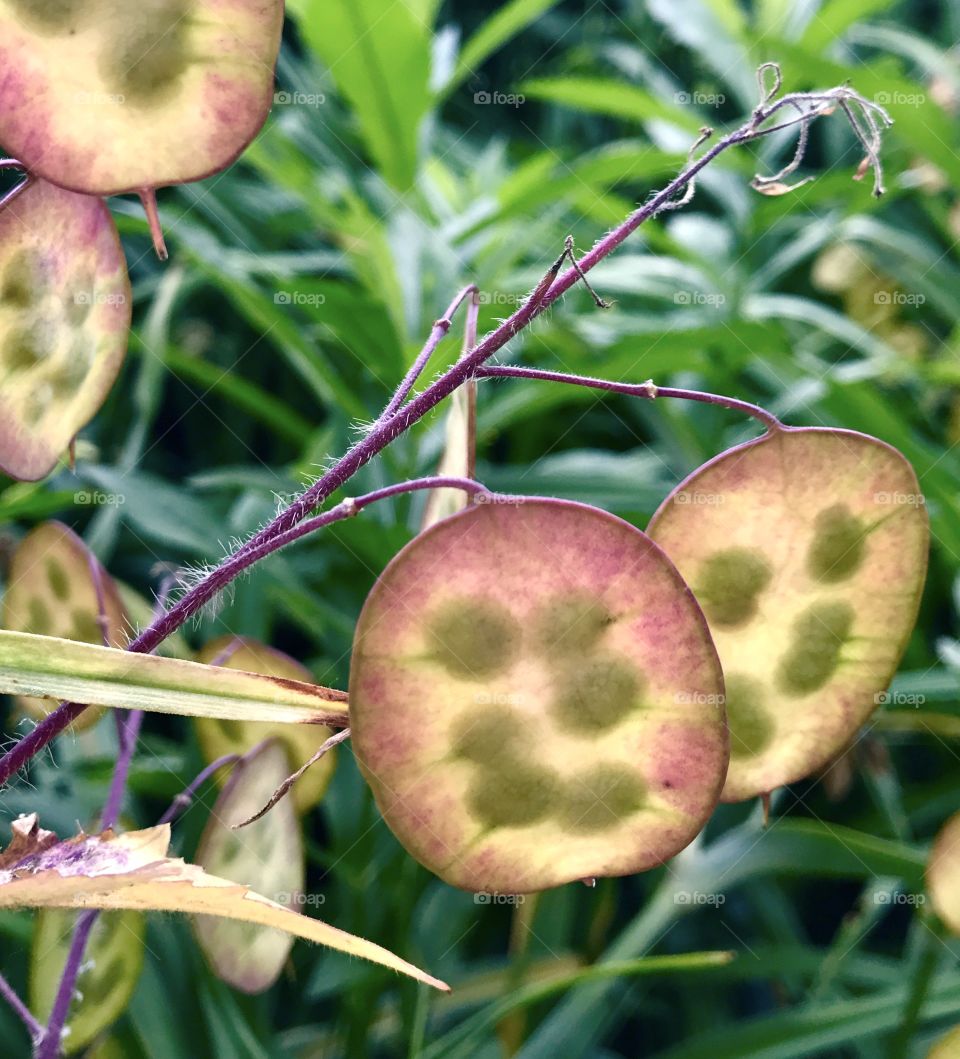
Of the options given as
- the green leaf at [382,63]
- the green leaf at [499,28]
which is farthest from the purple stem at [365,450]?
the green leaf at [499,28]

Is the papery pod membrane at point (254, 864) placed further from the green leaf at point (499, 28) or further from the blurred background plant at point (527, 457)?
the green leaf at point (499, 28)

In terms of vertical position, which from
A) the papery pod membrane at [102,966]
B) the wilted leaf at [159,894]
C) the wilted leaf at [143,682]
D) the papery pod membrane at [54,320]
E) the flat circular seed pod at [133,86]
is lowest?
the papery pod membrane at [102,966]

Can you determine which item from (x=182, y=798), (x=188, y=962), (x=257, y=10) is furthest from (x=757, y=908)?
(x=257, y=10)

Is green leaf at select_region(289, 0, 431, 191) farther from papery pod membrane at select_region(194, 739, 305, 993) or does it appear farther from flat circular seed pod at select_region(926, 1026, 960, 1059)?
flat circular seed pod at select_region(926, 1026, 960, 1059)

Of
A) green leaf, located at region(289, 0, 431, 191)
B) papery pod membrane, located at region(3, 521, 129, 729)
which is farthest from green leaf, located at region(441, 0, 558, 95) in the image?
papery pod membrane, located at region(3, 521, 129, 729)

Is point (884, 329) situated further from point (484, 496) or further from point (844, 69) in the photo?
point (484, 496)

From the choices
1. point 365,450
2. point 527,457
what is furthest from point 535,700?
point 527,457
